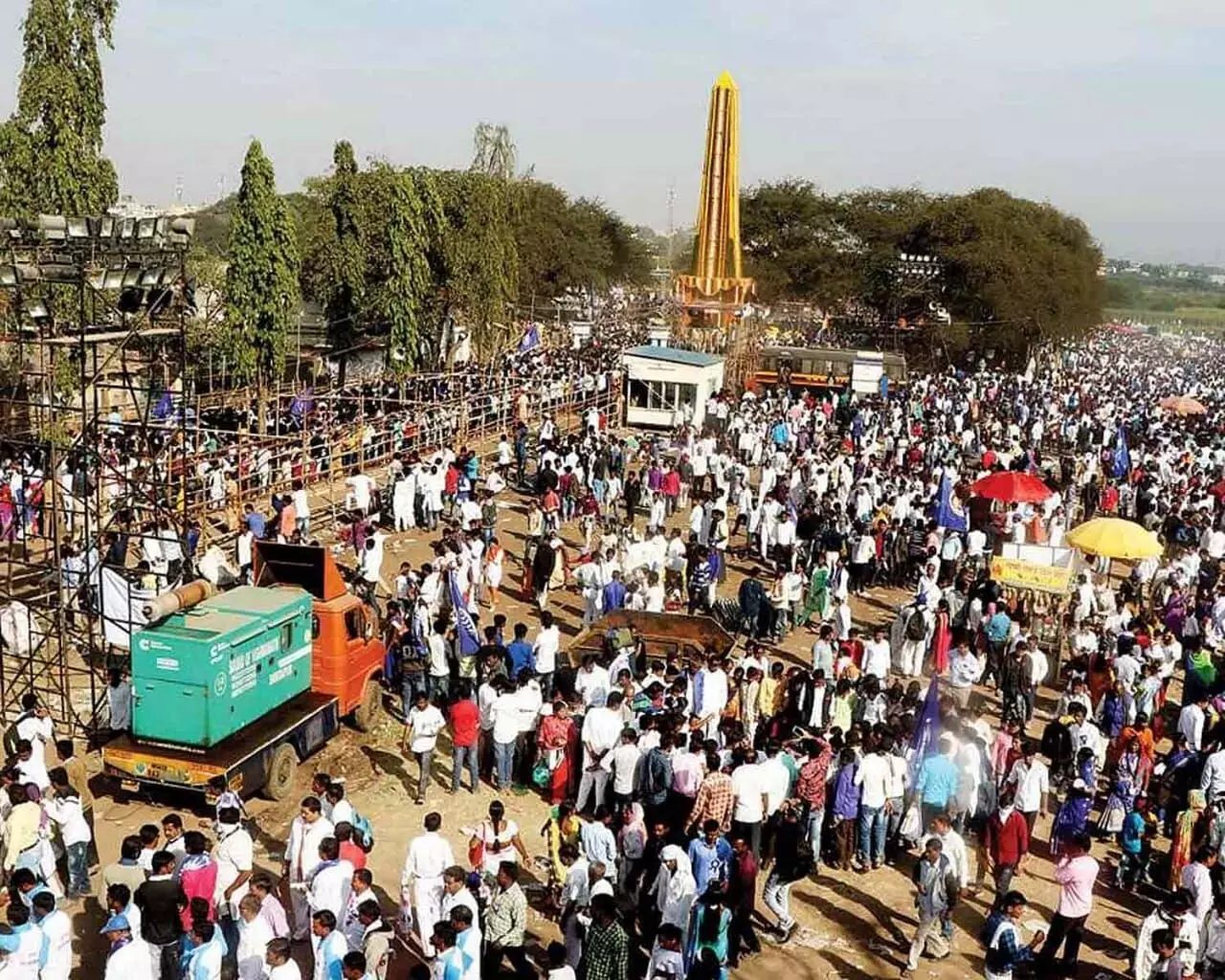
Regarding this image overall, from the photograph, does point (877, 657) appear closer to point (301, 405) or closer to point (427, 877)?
point (427, 877)

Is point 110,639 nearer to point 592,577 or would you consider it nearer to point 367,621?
point 367,621

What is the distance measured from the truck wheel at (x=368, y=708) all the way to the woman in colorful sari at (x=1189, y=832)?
7844mm

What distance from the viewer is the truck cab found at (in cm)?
1242

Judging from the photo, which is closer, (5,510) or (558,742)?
(558,742)

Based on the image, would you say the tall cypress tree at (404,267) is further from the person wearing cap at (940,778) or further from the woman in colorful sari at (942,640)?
the person wearing cap at (940,778)

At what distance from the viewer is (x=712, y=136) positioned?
172ft

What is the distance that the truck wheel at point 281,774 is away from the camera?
36.8 feet

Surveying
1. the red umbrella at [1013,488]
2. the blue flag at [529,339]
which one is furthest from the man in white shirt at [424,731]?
the blue flag at [529,339]

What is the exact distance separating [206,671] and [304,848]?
9.17 ft

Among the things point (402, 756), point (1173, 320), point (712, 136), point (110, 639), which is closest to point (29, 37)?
point (110, 639)

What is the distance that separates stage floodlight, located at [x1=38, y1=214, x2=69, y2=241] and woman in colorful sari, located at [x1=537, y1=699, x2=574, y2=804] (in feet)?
22.9

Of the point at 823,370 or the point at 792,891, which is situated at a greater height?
the point at 823,370

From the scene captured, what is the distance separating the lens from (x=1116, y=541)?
53.6ft

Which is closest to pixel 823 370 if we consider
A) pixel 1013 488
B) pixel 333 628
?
pixel 1013 488
